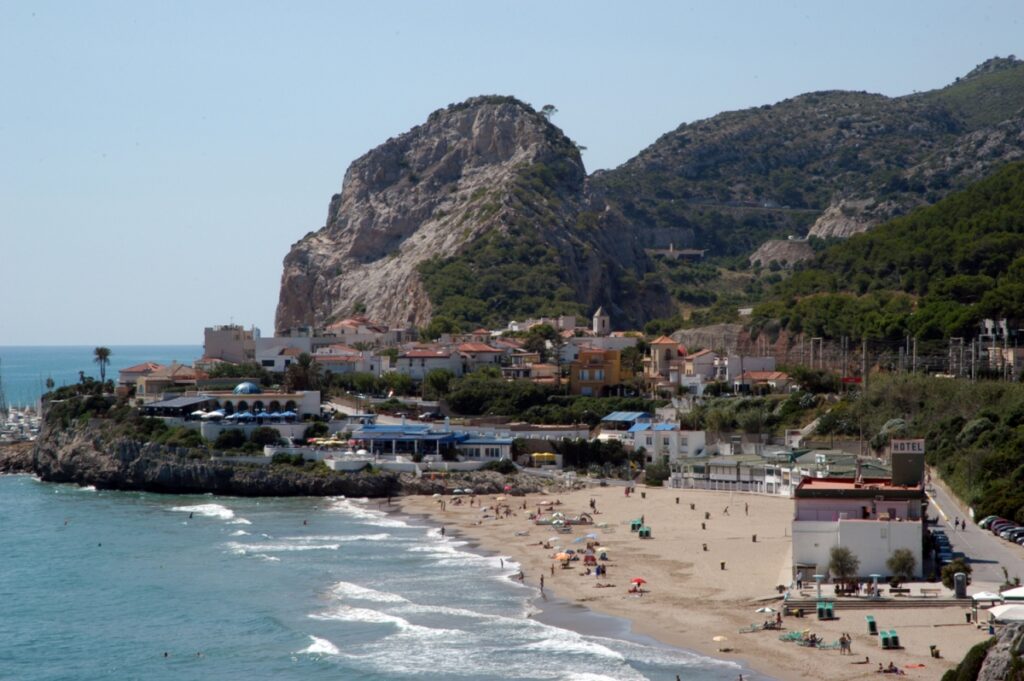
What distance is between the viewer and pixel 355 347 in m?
105

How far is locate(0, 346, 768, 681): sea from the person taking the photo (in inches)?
1340

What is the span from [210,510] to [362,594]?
23.0 metres

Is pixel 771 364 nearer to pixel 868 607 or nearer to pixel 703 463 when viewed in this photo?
pixel 703 463

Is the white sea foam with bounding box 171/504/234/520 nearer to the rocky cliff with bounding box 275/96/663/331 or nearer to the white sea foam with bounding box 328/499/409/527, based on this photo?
the white sea foam with bounding box 328/499/409/527

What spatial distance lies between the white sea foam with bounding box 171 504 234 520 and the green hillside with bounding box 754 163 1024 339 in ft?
126

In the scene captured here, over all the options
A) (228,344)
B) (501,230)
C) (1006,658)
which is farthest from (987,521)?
(501,230)

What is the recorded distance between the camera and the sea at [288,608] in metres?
34.0

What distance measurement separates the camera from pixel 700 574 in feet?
142


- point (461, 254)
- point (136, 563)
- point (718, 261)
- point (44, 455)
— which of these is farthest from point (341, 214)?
point (136, 563)

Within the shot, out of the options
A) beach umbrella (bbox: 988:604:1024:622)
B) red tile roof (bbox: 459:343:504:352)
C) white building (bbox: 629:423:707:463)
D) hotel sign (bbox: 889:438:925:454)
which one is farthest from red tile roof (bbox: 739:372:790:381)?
beach umbrella (bbox: 988:604:1024:622)

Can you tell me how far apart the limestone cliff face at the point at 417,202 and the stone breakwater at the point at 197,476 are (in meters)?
56.3

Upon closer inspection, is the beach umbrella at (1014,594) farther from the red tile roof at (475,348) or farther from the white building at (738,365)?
the red tile roof at (475,348)

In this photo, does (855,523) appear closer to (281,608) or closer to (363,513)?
(281,608)

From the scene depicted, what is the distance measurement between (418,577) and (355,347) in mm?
61486
